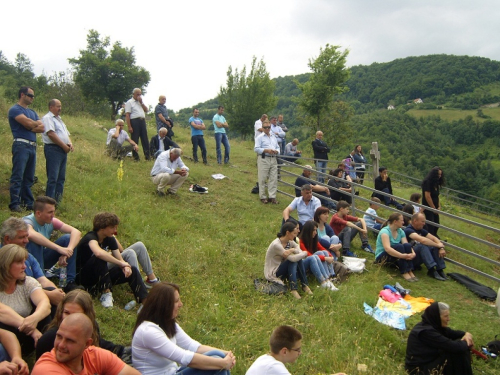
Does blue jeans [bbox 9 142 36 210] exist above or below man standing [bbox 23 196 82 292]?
above

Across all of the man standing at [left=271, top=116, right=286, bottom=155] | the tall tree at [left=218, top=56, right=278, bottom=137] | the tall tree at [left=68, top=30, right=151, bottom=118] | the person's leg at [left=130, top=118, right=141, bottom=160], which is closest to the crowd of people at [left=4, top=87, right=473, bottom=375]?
the person's leg at [left=130, top=118, right=141, bottom=160]

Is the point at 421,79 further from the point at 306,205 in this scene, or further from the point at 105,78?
the point at 306,205

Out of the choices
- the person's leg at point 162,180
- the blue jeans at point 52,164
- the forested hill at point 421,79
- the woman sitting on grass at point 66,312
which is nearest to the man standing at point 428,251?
the person's leg at point 162,180

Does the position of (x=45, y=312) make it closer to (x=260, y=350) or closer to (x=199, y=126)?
(x=260, y=350)

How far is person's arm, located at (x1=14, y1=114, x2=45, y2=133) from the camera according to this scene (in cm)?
604

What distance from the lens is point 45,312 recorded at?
351 centimetres

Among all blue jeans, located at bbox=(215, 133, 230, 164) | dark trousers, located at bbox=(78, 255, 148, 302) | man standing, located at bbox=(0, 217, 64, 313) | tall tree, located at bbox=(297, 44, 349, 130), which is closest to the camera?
man standing, located at bbox=(0, 217, 64, 313)

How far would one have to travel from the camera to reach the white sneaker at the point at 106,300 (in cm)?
464

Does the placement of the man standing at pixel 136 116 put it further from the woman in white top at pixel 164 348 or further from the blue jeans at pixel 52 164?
the woman in white top at pixel 164 348

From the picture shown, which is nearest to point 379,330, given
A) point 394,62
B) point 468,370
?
point 468,370

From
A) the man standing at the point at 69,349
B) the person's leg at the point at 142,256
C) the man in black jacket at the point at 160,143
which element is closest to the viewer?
the man standing at the point at 69,349

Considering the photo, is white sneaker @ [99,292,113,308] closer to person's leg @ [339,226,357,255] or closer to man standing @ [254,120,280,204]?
person's leg @ [339,226,357,255]

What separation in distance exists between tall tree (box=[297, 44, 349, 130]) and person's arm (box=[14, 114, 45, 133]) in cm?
1684

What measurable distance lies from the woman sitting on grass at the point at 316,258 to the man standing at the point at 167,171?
12.2 feet
